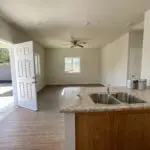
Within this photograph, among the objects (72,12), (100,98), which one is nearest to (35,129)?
(100,98)

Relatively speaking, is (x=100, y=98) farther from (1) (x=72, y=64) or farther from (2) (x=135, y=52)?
(1) (x=72, y=64)

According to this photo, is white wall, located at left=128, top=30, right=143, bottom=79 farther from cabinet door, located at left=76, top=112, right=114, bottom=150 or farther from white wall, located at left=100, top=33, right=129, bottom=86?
cabinet door, located at left=76, top=112, right=114, bottom=150

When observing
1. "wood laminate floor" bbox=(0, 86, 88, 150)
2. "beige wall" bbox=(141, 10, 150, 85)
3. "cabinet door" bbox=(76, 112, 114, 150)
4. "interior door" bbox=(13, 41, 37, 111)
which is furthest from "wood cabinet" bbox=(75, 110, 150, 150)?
"interior door" bbox=(13, 41, 37, 111)

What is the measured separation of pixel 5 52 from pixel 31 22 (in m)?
8.50

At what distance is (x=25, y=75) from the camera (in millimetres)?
4066

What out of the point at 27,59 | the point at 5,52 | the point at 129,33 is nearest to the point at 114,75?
the point at 129,33

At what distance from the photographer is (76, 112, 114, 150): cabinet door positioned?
1479 mm

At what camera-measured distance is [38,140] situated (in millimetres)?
2428

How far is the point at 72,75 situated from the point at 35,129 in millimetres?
6703

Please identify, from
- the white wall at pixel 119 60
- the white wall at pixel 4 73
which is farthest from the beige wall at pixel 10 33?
the white wall at pixel 4 73

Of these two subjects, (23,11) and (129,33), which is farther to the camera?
(129,33)

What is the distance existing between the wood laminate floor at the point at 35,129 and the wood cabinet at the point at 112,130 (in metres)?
0.39

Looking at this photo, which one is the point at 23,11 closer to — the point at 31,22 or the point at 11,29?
the point at 31,22

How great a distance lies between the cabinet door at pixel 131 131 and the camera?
4.95ft
